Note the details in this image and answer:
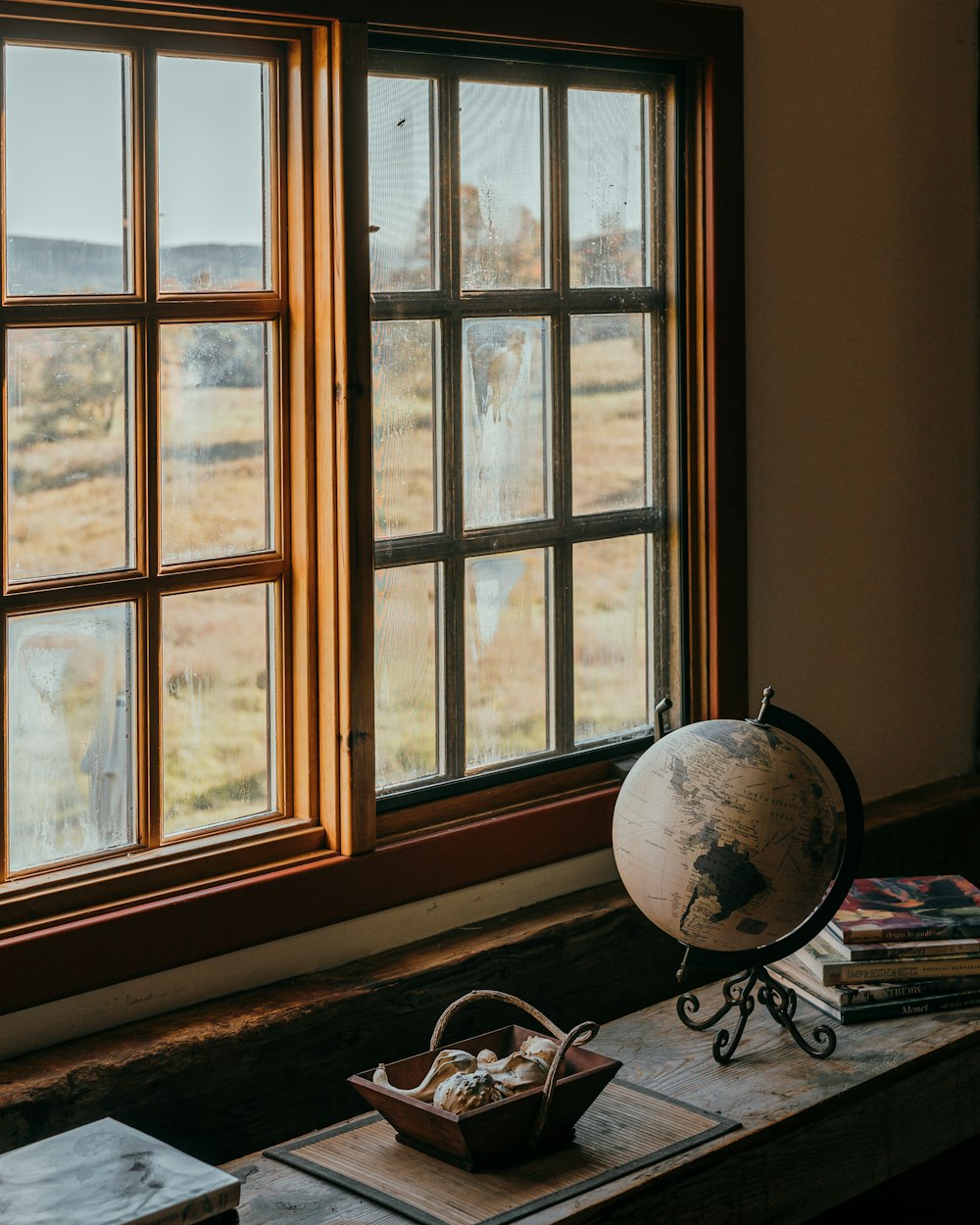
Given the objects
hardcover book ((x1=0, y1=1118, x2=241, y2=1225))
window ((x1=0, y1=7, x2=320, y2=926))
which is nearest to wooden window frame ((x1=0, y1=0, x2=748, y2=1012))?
window ((x1=0, y1=7, x2=320, y2=926))

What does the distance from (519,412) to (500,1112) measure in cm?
125

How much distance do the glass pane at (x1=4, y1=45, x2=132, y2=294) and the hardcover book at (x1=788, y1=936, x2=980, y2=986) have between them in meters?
1.58

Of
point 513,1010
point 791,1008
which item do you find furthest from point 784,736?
point 513,1010

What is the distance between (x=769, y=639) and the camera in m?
3.15

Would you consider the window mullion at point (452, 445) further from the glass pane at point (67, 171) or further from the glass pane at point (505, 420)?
the glass pane at point (67, 171)

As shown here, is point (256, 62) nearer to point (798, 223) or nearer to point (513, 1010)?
point (798, 223)

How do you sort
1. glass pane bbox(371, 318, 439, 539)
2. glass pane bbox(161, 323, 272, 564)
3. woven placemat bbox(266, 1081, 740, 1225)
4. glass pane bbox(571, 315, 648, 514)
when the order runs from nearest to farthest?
1. woven placemat bbox(266, 1081, 740, 1225)
2. glass pane bbox(161, 323, 272, 564)
3. glass pane bbox(371, 318, 439, 539)
4. glass pane bbox(571, 315, 648, 514)

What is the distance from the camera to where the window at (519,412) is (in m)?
2.59

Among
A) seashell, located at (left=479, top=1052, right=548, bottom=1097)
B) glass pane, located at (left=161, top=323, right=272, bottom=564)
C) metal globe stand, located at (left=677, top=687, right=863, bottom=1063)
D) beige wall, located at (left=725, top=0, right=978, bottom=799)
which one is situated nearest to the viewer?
seashell, located at (left=479, top=1052, right=548, bottom=1097)

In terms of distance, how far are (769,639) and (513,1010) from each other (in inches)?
38.3

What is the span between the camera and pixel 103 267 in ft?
7.30

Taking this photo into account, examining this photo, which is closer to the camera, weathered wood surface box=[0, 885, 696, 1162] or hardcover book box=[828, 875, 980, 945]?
weathered wood surface box=[0, 885, 696, 1162]

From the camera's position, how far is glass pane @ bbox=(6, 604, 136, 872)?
2.20 metres

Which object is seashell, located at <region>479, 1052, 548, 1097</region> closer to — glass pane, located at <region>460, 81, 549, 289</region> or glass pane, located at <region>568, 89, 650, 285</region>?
glass pane, located at <region>460, 81, 549, 289</region>
